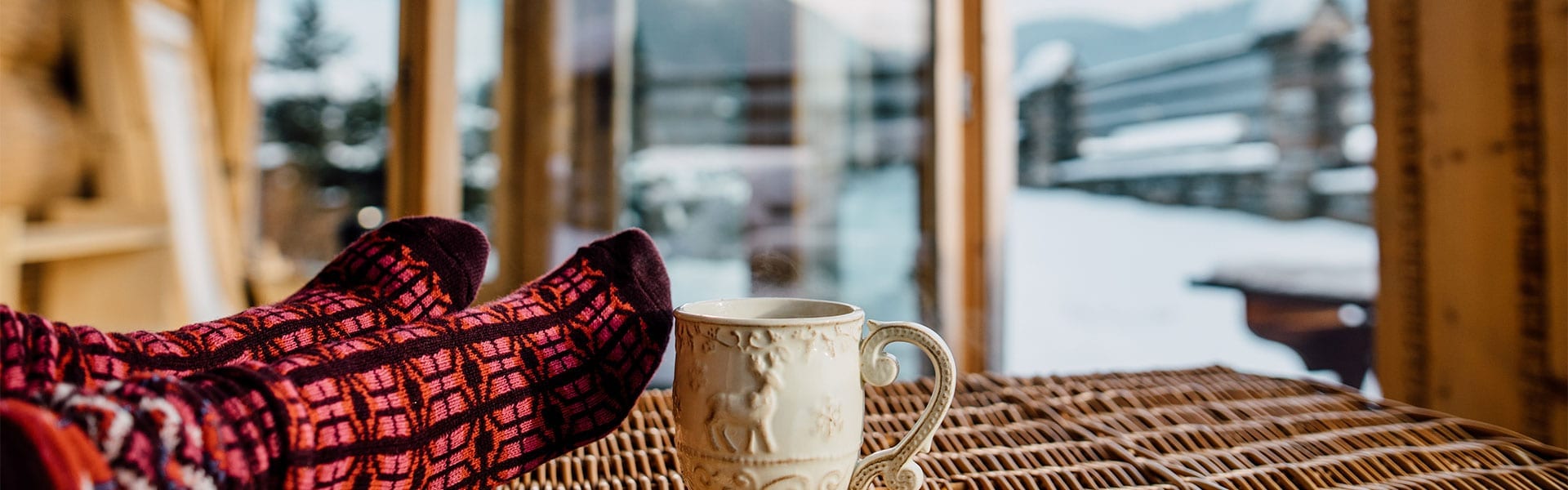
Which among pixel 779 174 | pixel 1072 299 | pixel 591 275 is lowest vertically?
pixel 1072 299

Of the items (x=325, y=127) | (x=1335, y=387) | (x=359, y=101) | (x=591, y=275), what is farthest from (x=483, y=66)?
(x=1335, y=387)

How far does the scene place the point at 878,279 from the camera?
175 cm

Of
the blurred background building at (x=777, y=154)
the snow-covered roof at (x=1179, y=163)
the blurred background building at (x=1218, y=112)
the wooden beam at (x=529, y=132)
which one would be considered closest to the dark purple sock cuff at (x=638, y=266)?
the blurred background building at (x=777, y=154)

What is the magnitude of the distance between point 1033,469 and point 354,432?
0.41 m

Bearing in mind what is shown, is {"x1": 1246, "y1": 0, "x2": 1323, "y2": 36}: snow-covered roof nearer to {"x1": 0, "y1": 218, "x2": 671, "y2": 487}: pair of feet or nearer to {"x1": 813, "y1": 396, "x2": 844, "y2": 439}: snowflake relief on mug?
{"x1": 0, "y1": 218, "x2": 671, "y2": 487}: pair of feet

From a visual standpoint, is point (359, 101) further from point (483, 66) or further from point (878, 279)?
point (878, 279)

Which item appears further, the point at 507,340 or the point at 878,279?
the point at 878,279

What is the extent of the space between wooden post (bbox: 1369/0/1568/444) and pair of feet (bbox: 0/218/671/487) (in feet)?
2.88

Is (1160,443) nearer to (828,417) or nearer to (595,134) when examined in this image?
(828,417)

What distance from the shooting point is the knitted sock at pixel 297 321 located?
0.39 metres

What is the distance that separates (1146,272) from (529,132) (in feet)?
4.96

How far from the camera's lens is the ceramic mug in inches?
16.1

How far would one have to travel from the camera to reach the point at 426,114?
5.72 ft

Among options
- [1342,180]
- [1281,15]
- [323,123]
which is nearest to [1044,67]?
[1281,15]
